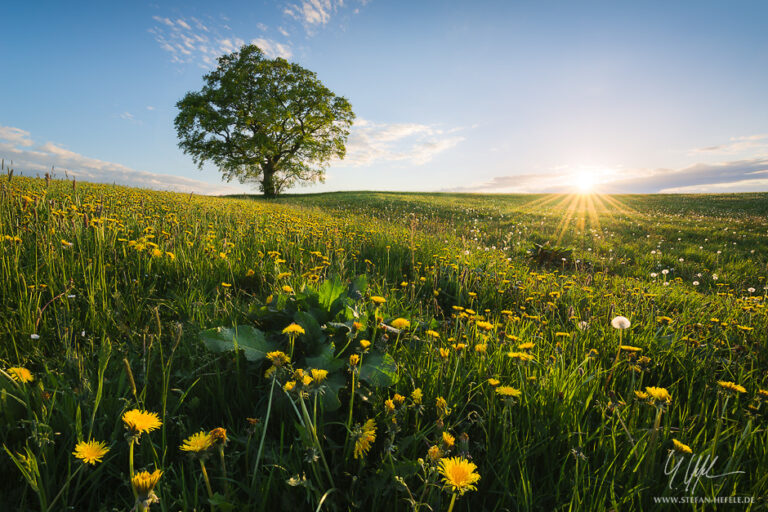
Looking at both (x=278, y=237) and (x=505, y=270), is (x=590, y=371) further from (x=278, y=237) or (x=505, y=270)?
(x=278, y=237)

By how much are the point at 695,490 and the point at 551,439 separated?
0.52 m

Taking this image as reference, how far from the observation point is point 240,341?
1888 mm

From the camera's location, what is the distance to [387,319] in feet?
A: 8.86

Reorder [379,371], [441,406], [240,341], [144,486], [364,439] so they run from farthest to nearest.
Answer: [240,341], [379,371], [441,406], [364,439], [144,486]

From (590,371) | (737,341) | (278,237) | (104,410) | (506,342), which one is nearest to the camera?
(104,410)

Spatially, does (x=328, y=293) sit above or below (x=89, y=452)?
above

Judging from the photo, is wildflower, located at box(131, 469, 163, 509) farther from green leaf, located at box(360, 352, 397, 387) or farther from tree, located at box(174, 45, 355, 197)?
tree, located at box(174, 45, 355, 197)

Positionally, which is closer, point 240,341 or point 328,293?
point 240,341

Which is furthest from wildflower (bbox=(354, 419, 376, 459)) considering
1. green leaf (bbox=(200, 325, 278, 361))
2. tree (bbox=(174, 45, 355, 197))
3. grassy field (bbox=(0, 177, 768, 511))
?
tree (bbox=(174, 45, 355, 197))

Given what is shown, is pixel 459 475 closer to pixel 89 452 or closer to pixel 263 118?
pixel 89 452

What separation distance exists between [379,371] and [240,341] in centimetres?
80

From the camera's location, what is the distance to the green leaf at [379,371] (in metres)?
1.69

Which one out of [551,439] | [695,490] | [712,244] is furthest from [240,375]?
[712,244]

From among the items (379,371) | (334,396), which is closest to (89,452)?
(334,396)
